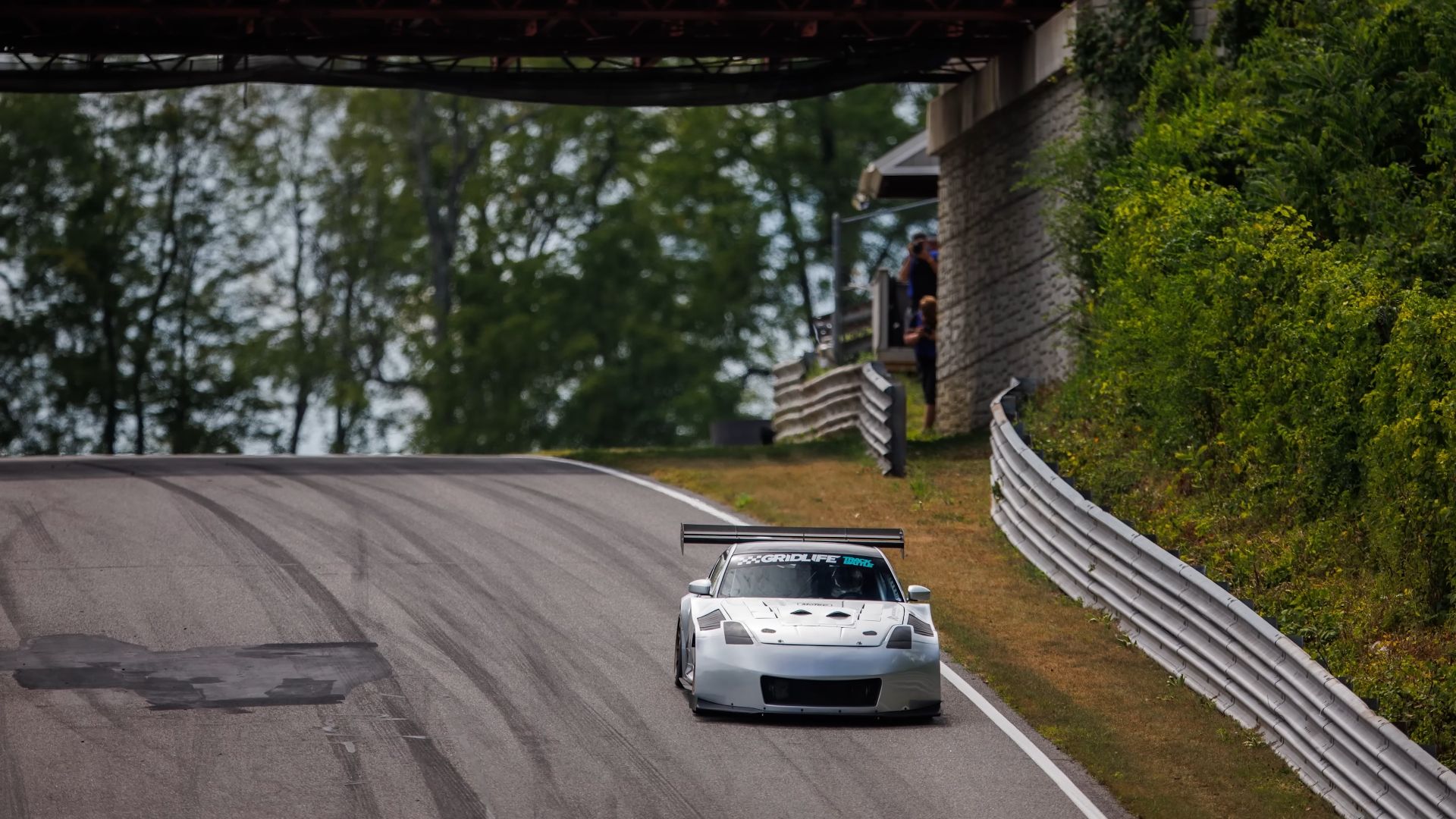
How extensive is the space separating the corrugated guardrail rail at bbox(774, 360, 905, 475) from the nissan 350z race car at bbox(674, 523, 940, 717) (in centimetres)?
1151

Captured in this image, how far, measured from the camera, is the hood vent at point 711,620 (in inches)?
519

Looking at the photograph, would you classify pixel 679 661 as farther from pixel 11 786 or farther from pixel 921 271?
pixel 921 271

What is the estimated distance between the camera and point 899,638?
1298 centimetres

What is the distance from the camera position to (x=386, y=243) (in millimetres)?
60500

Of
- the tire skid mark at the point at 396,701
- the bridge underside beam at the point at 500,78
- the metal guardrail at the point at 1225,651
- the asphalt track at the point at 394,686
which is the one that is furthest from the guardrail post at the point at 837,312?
the tire skid mark at the point at 396,701

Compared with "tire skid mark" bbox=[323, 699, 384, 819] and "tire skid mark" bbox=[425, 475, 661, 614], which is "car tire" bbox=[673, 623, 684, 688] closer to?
"tire skid mark" bbox=[323, 699, 384, 819]

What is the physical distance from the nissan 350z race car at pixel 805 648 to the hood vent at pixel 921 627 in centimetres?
1

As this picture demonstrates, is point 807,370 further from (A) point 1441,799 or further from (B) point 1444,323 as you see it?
(A) point 1441,799

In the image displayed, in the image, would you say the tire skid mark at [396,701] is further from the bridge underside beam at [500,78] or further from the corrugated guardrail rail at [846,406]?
the bridge underside beam at [500,78]

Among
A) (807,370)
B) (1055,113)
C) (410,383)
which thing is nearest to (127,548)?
(1055,113)

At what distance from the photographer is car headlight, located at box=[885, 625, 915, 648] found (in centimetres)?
1294

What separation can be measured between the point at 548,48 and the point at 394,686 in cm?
1664

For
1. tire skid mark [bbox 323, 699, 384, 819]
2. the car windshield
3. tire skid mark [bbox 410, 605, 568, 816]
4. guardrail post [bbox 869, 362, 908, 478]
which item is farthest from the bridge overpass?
tire skid mark [bbox 323, 699, 384, 819]

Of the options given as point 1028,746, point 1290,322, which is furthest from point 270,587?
point 1290,322
